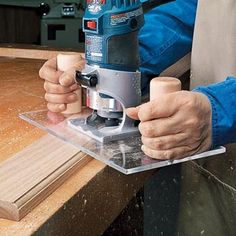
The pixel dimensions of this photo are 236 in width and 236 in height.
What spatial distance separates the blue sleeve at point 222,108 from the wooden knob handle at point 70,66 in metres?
0.26

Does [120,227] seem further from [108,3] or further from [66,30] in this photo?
[66,30]

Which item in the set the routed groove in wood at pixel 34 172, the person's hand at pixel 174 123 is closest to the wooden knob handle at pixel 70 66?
the routed groove in wood at pixel 34 172

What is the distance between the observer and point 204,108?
28.6 inches

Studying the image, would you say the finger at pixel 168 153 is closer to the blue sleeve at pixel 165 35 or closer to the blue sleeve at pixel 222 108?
the blue sleeve at pixel 222 108

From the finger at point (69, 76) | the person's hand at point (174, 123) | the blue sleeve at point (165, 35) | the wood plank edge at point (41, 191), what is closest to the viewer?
the wood plank edge at point (41, 191)

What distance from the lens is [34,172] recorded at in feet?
2.26

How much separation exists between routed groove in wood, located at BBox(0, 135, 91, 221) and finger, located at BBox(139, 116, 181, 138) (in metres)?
0.11

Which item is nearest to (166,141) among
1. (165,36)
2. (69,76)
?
(69,76)

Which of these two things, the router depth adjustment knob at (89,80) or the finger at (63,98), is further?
the finger at (63,98)

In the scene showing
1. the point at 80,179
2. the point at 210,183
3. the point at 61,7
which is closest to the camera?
the point at 80,179

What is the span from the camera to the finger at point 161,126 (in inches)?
27.7

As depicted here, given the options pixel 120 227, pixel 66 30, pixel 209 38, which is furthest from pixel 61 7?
pixel 209 38

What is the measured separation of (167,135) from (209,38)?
303 mm

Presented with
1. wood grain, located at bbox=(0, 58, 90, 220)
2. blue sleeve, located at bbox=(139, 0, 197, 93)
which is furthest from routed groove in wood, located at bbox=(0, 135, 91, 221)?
blue sleeve, located at bbox=(139, 0, 197, 93)
